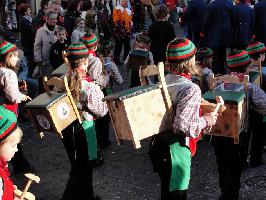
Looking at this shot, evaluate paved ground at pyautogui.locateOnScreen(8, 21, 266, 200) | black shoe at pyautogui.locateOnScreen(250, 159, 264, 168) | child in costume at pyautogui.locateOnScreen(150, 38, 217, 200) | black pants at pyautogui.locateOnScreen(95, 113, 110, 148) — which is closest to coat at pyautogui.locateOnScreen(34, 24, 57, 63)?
paved ground at pyautogui.locateOnScreen(8, 21, 266, 200)

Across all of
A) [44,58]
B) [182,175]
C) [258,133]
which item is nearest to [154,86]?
[182,175]

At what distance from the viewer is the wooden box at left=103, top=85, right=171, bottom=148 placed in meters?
3.94

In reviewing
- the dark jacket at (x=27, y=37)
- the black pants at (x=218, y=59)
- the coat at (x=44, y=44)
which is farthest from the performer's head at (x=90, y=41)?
the black pants at (x=218, y=59)

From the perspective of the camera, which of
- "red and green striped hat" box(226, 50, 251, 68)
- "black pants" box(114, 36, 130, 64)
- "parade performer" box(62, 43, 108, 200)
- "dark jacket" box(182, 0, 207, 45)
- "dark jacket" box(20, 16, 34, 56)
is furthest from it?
"black pants" box(114, 36, 130, 64)

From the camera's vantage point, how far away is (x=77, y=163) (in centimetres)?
541

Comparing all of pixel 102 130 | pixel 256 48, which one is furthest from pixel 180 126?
pixel 102 130

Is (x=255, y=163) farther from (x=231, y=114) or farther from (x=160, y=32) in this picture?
(x=160, y=32)

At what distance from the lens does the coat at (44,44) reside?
9.00 metres

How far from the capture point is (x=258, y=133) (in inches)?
248

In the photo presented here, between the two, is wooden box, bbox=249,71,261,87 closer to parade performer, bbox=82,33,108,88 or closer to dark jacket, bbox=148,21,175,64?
parade performer, bbox=82,33,108,88

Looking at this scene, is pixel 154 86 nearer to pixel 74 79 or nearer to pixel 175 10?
pixel 74 79

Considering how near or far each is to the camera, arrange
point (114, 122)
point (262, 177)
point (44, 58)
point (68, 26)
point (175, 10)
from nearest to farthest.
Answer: point (114, 122)
point (262, 177)
point (44, 58)
point (68, 26)
point (175, 10)

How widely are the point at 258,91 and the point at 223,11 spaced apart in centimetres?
560

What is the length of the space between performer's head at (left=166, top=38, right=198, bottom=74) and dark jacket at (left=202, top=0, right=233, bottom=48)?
653cm
